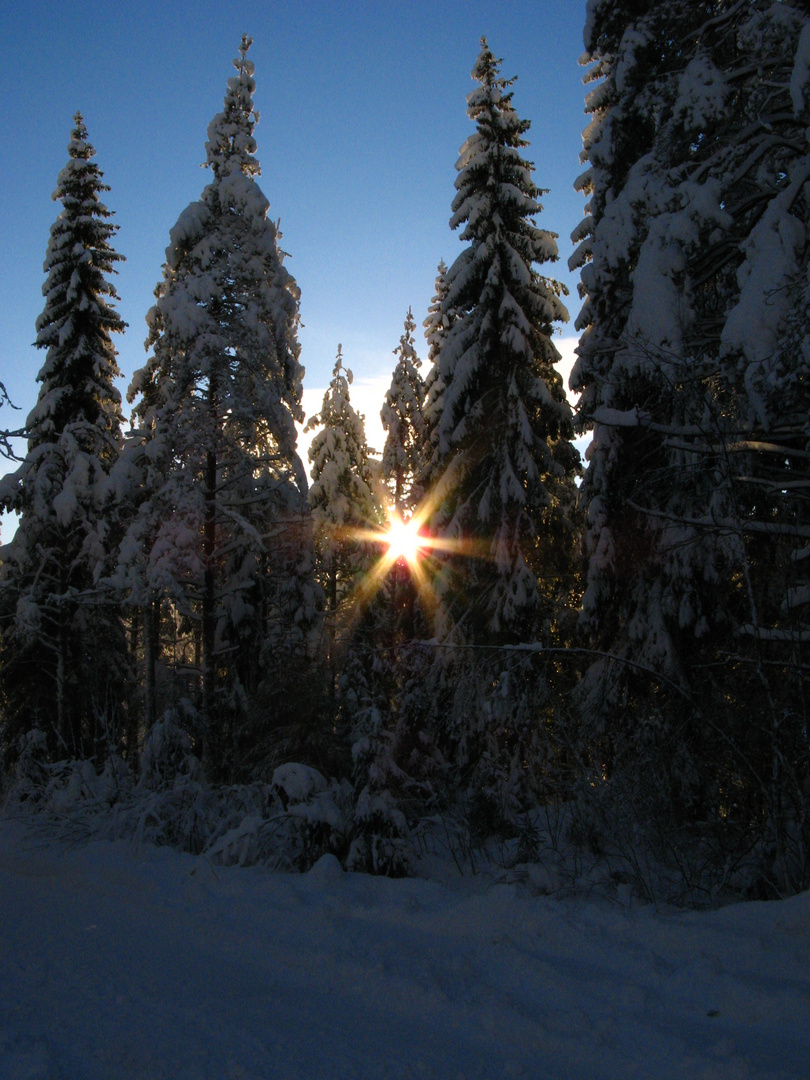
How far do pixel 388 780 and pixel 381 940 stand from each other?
3618mm

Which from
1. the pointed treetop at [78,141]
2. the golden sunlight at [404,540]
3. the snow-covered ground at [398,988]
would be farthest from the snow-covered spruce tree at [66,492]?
the snow-covered ground at [398,988]

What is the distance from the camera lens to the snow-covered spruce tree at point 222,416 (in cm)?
1545

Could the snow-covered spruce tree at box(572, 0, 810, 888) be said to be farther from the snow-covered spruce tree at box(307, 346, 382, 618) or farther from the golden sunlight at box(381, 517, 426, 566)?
the snow-covered spruce tree at box(307, 346, 382, 618)

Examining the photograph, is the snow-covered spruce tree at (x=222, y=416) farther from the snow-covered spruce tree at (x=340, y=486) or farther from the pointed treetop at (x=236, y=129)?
the snow-covered spruce tree at (x=340, y=486)

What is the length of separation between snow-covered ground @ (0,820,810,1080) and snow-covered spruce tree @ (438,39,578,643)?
1005cm

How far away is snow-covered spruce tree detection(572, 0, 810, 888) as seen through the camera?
6.48 meters

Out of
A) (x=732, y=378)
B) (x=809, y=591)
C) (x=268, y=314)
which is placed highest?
(x=268, y=314)

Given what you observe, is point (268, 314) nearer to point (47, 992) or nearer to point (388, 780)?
Result: point (388, 780)

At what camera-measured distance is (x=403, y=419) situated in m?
25.8

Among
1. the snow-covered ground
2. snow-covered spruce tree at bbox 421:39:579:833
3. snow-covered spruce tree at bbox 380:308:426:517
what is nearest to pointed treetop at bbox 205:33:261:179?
snow-covered spruce tree at bbox 421:39:579:833

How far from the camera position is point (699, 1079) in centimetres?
312

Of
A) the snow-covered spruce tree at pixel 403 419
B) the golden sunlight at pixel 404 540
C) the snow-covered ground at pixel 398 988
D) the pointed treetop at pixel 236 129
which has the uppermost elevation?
the pointed treetop at pixel 236 129

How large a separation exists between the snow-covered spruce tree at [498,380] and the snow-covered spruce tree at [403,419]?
846 cm

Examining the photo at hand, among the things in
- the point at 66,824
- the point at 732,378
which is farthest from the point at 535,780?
the point at 66,824
